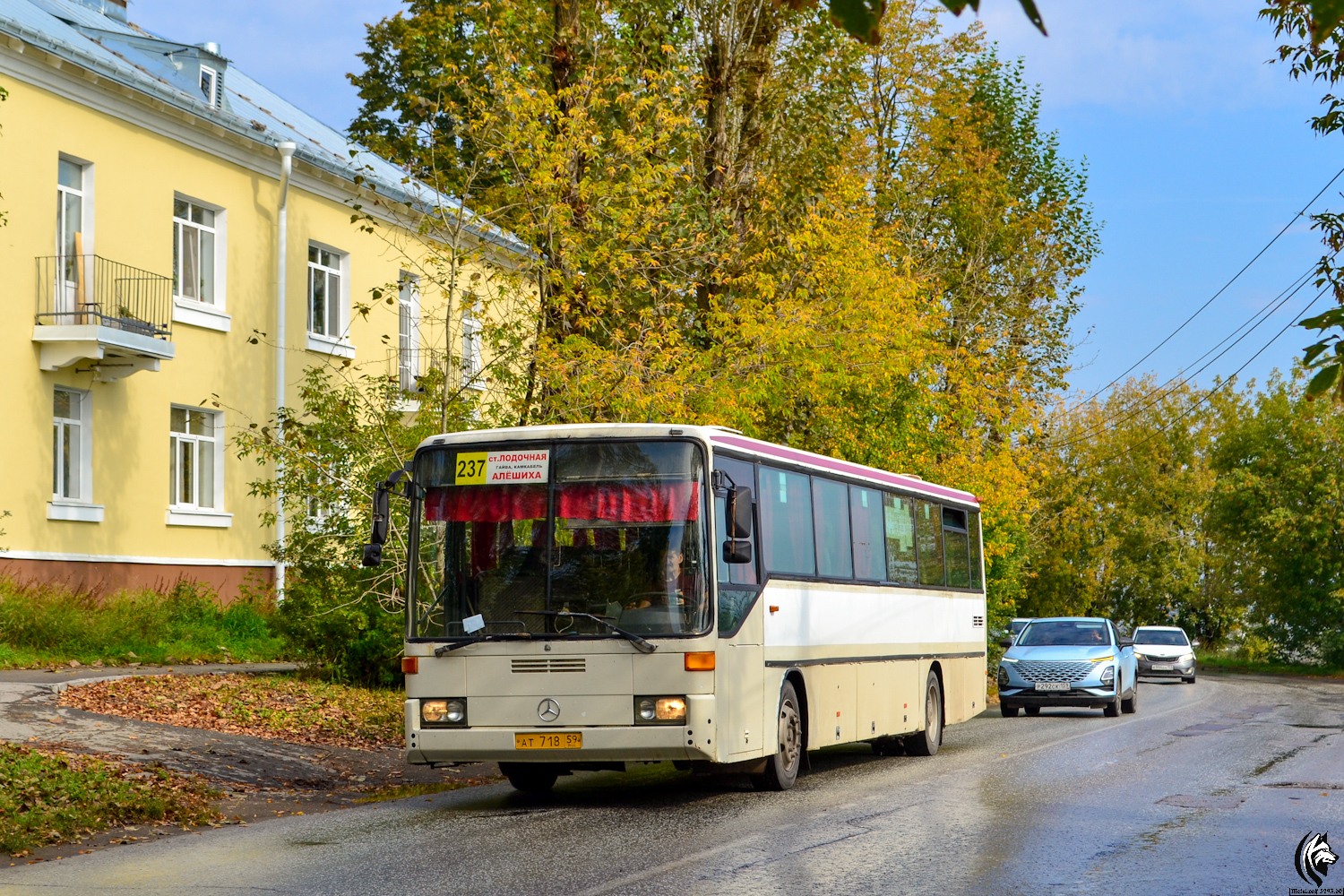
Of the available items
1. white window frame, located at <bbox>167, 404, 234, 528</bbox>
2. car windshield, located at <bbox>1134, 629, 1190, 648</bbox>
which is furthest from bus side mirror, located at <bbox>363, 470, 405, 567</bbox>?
car windshield, located at <bbox>1134, 629, 1190, 648</bbox>

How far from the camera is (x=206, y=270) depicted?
94.8 ft

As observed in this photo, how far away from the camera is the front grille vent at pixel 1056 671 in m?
25.7

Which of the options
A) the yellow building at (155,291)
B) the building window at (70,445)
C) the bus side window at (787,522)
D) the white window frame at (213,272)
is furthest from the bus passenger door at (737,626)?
the white window frame at (213,272)

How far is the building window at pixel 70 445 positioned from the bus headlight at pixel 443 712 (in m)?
14.5

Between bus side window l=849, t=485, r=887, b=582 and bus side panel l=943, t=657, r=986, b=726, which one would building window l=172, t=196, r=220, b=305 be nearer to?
bus side panel l=943, t=657, r=986, b=726

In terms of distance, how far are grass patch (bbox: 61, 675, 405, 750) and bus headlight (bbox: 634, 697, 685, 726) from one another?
195 inches

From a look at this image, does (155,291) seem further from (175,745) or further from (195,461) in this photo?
(175,745)

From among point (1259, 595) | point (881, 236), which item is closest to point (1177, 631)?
point (1259, 595)

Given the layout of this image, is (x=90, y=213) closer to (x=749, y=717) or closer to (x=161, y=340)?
(x=161, y=340)

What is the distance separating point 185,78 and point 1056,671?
18.5m

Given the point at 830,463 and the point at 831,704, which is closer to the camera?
the point at 831,704

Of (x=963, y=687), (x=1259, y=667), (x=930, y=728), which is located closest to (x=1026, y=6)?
(x=930, y=728)

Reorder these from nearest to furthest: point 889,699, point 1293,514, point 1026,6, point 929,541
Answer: point 1026,6 < point 889,699 < point 929,541 < point 1293,514

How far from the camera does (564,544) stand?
12406mm
